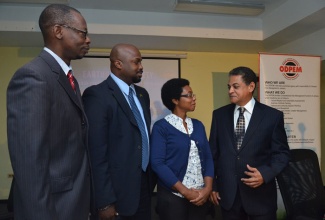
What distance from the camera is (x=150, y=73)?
5102 mm

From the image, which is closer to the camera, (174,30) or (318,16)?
(318,16)

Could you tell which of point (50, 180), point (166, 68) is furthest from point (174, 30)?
point (50, 180)

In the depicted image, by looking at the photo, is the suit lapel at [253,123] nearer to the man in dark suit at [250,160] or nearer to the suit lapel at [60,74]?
the man in dark suit at [250,160]

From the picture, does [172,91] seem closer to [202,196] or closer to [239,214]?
[202,196]

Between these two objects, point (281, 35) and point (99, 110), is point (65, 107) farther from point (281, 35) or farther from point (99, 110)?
point (281, 35)

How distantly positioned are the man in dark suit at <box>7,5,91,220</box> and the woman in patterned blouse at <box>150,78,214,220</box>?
2.41 feet

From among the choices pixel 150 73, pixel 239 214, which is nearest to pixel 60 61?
pixel 239 214

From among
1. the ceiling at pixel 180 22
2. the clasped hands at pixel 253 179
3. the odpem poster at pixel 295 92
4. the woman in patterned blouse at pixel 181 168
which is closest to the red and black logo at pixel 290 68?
the odpem poster at pixel 295 92

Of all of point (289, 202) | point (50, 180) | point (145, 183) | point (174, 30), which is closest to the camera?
point (50, 180)

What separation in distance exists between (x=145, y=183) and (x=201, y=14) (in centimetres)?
311

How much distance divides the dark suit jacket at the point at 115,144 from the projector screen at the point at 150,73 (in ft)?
10.7

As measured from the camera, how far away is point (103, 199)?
1.54m

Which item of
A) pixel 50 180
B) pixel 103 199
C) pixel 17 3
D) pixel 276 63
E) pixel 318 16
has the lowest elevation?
pixel 103 199

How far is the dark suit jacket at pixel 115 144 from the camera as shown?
5.27 ft
